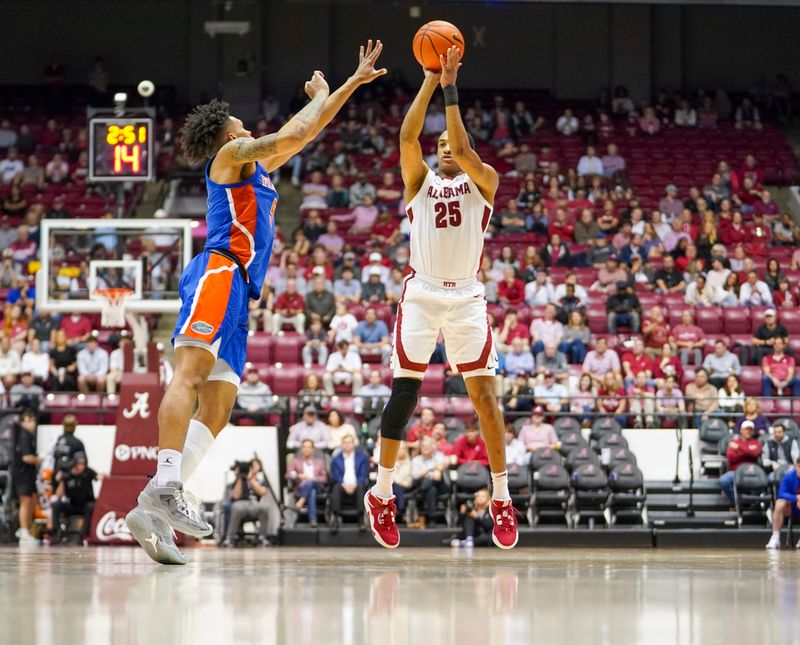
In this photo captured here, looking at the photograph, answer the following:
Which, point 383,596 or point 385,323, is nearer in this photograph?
point 383,596

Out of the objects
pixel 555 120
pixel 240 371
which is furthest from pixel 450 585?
pixel 555 120

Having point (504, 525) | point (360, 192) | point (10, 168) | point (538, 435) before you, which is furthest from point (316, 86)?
point (10, 168)

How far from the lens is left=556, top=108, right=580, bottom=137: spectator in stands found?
81.7 feet

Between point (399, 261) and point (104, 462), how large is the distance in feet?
19.4

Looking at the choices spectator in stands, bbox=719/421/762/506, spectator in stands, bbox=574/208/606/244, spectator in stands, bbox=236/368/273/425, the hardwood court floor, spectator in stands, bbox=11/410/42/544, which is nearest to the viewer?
the hardwood court floor

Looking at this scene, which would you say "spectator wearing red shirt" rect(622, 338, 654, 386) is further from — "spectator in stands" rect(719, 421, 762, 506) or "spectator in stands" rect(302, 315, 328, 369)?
"spectator in stands" rect(302, 315, 328, 369)

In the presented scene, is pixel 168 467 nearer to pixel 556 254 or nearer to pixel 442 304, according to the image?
pixel 442 304

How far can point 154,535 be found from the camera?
5.57m

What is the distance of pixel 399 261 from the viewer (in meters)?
19.0

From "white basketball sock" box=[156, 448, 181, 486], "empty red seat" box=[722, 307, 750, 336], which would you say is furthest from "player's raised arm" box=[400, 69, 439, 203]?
"empty red seat" box=[722, 307, 750, 336]

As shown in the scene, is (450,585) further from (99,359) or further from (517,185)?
(517,185)

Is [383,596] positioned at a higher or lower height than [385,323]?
lower

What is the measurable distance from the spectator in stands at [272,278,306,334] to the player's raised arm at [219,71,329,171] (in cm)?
1115

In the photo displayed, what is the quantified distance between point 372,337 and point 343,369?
2.78 feet
